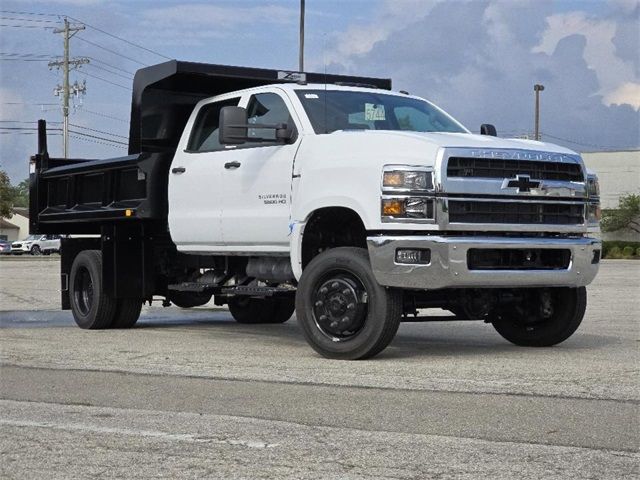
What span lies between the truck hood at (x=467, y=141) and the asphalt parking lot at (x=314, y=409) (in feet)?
5.66

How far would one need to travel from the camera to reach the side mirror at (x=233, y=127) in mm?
10336

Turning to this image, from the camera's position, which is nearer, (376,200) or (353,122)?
(376,200)

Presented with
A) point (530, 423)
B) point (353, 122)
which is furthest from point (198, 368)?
point (530, 423)

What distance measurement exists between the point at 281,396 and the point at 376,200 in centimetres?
221

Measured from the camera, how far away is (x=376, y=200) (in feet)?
30.4

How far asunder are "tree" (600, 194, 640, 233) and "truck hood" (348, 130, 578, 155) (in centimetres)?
5965

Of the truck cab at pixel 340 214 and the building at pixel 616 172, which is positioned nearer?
the truck cab at pixel 340 214

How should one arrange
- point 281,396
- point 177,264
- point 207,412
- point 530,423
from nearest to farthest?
1. point 530,423
2. point 207,412
3. point 281,396
4. point 177,264

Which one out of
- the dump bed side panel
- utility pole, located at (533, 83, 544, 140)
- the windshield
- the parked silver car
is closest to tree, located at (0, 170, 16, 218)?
the parked silver car

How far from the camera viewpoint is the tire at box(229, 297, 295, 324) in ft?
46.2

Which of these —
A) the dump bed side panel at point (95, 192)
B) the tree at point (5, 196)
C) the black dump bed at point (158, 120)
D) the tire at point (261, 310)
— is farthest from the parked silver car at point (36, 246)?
the black dump bed at point (158, 120)

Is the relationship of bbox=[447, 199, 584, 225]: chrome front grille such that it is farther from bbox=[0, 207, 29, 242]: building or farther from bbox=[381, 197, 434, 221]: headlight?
bbox=[0, 207, 29, 242]: building

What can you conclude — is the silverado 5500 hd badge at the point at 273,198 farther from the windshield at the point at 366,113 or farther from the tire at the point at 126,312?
the tire at the point at 126,312

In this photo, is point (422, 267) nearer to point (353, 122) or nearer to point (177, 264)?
point (353, 122)
